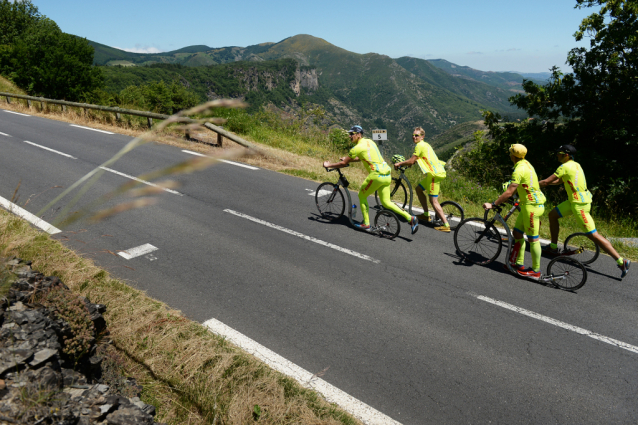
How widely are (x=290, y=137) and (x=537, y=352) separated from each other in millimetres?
14950

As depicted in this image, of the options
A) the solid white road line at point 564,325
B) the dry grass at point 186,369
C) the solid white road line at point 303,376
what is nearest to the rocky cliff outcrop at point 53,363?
the dry grass at point 186,369

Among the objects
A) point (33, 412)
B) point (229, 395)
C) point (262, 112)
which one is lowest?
point (229, 395)

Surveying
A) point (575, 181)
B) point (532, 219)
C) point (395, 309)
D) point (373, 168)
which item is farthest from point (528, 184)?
point (395, 309)

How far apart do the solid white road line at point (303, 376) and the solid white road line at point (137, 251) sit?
2352 millimetres

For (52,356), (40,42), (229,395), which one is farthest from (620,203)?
(40,42)

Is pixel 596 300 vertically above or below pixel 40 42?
below

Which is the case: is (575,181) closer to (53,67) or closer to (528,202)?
(528,202)

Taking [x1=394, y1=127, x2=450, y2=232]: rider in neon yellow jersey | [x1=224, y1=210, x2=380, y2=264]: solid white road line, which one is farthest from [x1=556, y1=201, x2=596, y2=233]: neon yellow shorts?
[x1=224, y1=210, x2=380, y2=264]: solid white road line

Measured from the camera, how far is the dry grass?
10.8 ft

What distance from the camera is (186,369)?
3701mm

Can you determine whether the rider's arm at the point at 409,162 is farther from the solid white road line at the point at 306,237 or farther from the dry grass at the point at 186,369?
the dry grass at the point at 186,369

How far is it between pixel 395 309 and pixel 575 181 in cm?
355

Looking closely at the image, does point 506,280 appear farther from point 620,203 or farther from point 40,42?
point 40,42

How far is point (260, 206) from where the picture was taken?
360 inches
